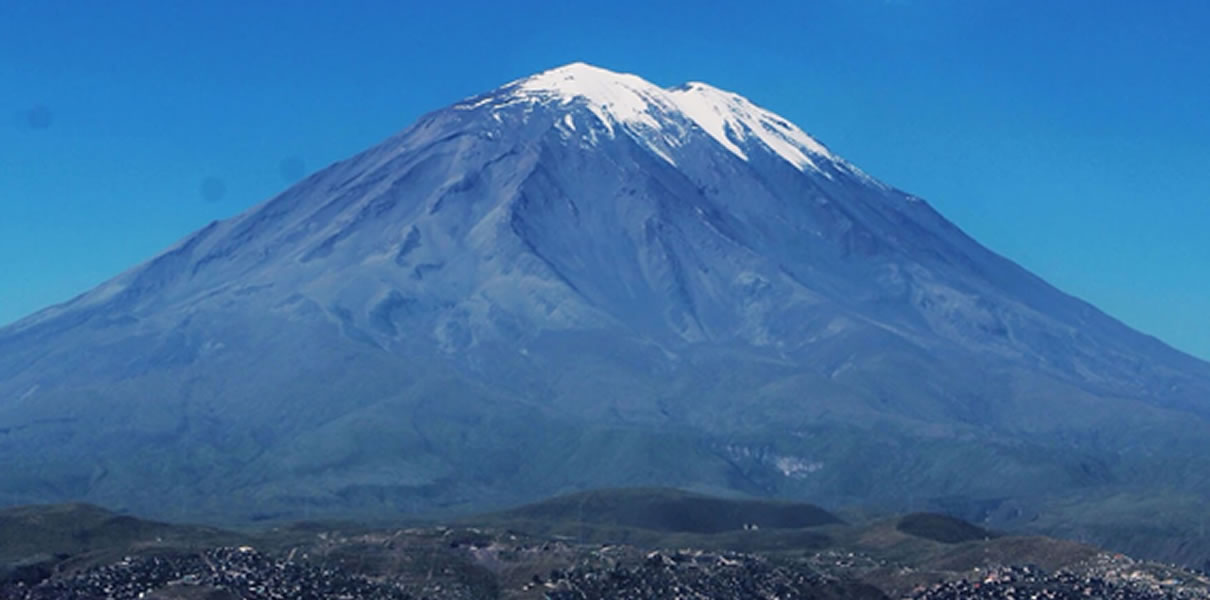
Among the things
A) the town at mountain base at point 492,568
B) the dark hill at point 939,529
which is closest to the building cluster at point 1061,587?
the town at mountain base at point 492,568

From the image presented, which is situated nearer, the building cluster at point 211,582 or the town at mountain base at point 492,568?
the building cluster at point 211,582

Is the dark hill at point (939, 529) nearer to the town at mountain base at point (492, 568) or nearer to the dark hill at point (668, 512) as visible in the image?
the town at mountain base at point (492, 568)

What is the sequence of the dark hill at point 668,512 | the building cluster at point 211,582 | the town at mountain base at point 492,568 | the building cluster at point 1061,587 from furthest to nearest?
1. the dark hill at point 668,512
2. the building cluster at point 1061,587
3. the town at mountain base at point 492,568
4. the building cluster at point 211,582

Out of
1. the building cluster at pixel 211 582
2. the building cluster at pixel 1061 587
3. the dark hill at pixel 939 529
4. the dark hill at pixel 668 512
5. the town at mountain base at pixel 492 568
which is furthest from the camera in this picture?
the dark hill at pixel 668 512

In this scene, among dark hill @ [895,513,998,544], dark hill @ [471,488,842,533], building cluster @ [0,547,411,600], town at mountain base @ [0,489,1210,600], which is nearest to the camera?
building cluster @ [0,547,411,600]

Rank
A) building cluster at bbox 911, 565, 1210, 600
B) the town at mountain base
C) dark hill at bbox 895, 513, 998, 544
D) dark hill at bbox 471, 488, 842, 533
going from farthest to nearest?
dark hill at bbox 471, 488, 842, 533
dark hill at bbox 895, 513, 998, 544
building cluster at bbox 911, 565, 1210, 600
the town at mountain base

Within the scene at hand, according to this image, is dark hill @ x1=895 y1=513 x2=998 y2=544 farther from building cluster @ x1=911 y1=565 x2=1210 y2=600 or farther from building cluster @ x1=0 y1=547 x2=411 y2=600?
building cluster @ x1=0 y1=547 x2=411 y2=600

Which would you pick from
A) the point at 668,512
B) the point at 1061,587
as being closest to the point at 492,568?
the point at 1061,587

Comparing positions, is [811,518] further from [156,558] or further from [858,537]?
[156,558]

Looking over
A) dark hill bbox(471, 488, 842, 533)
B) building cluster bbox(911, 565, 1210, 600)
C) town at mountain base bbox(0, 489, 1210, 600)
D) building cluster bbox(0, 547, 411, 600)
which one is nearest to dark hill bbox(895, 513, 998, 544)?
town at mountain base bbox(0, 489, 1210, 600)

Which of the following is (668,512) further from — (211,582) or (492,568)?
(211,582)

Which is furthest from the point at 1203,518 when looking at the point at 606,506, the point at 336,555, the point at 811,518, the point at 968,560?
the point at 336,555

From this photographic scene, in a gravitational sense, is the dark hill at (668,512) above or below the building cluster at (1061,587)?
above
